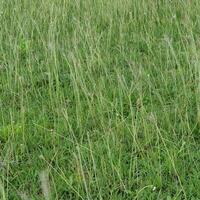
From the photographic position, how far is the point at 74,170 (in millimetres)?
2701

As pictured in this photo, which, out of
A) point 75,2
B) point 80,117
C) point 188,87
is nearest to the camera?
point 80,117

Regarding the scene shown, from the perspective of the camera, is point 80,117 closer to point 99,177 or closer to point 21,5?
point 99,177

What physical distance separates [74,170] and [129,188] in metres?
0.36

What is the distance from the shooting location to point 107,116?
10.9 feet

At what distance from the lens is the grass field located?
8.57ft

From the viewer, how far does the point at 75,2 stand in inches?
220

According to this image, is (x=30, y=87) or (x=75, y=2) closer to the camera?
(x=30, y=87)

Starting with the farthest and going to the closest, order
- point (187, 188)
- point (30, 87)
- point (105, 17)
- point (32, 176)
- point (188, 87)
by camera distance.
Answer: point (105, 17) → point (30, 87) → point (188, 87) → point (32, 176) → point (187, 188)

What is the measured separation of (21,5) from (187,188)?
12.6 feet

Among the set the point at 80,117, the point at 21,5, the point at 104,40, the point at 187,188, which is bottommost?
the point at 187,188

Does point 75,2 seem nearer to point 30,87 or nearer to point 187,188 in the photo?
point 30,87

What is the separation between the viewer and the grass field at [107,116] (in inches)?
103

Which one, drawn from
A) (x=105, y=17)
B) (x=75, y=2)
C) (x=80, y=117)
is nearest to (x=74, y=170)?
(x=80, y=117)

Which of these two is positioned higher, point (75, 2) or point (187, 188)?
point (75, 2)
